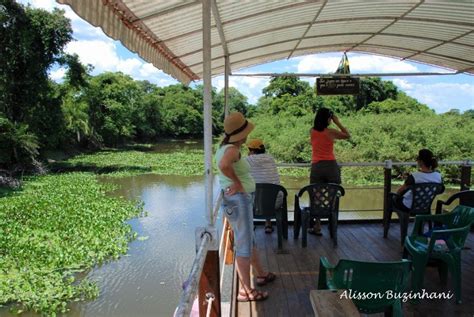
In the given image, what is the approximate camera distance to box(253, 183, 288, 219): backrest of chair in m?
3.45

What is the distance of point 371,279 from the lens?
5.77ft

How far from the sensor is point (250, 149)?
11.8ft

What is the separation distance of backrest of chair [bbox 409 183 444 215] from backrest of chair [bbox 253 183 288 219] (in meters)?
1.10

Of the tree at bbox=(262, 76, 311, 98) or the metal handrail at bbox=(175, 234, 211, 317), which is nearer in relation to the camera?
the metal handrail at bbox=(175, 234, 211, 317)

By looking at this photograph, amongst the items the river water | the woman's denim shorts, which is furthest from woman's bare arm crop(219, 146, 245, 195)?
the river water

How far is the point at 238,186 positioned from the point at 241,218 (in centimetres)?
21

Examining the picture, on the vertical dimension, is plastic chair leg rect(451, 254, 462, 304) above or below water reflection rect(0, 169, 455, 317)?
above

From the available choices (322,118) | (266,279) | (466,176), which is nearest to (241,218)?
(266,279)

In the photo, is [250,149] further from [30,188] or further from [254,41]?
[30,188]

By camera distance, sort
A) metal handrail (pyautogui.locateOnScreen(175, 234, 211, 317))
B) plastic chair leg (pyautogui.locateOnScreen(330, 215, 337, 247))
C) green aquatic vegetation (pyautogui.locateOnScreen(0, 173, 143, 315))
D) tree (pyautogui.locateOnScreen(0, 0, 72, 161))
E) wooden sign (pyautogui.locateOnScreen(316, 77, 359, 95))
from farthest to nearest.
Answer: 1. tree (pyautogui.locateOnScreen(0, 0, 72, 161))
2. green aquatic vegetation (pyautogui.locateOnScreen(0, 173, 143, 315))
3. wooden sign (pyautogui.locateOnScreen(316, 77, 359, 95))
4. plastic chair leg (pyautogui.locateOnScreen(330, 215, 337, 247))
5. metal handrail (pyautogui.locateOnScreen(175, 234, 211, 317))

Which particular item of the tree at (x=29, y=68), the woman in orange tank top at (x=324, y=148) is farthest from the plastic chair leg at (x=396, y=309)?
the tree at (x=29, y=68)

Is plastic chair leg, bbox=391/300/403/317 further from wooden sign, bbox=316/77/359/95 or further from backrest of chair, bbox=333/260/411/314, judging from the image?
wooden sign, bbox=316/77/359/95

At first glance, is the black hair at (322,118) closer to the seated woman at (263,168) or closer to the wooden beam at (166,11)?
the seated woman at (263,168)

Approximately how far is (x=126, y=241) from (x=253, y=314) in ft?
26.3
